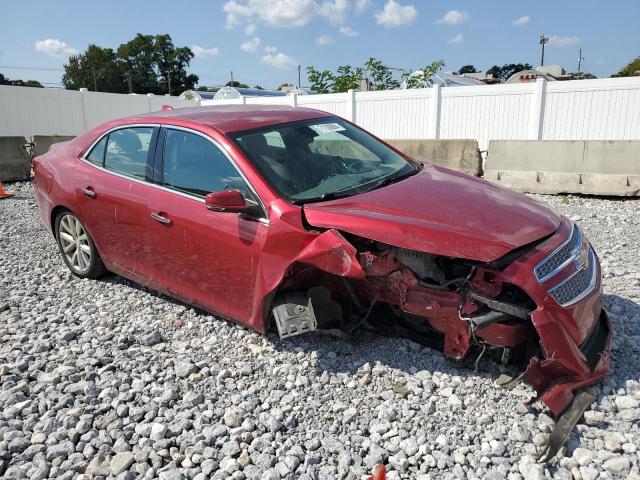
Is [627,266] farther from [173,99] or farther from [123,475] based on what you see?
[173,99]

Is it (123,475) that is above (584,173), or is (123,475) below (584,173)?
below

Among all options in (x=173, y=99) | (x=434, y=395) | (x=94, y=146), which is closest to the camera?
(x=434, y=395)

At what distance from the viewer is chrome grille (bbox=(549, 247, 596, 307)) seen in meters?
2.75

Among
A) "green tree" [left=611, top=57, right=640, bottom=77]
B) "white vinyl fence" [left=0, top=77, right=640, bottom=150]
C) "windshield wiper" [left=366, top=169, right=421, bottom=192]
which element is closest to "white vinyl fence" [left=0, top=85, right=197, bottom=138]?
"white vinyl fence" [left=0, top=77, right=640, bottom=150]

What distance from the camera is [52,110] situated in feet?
72.6

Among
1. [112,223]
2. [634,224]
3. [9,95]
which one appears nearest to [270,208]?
[112,223]

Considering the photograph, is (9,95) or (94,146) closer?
(94,146)

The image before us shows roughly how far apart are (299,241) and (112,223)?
2.02 meters

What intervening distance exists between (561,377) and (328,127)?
259cm

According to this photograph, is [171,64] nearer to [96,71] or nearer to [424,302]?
[96,71]

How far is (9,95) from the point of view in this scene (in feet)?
67.0

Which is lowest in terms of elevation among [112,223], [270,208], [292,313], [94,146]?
[292,313]

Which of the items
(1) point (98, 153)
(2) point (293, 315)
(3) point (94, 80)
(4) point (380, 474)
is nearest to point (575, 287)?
(4) point (380, 474)

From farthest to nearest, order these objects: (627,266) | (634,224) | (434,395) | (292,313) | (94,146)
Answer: (634,224)
(627,266)
(94,146)
(292,313)
(434,395)
